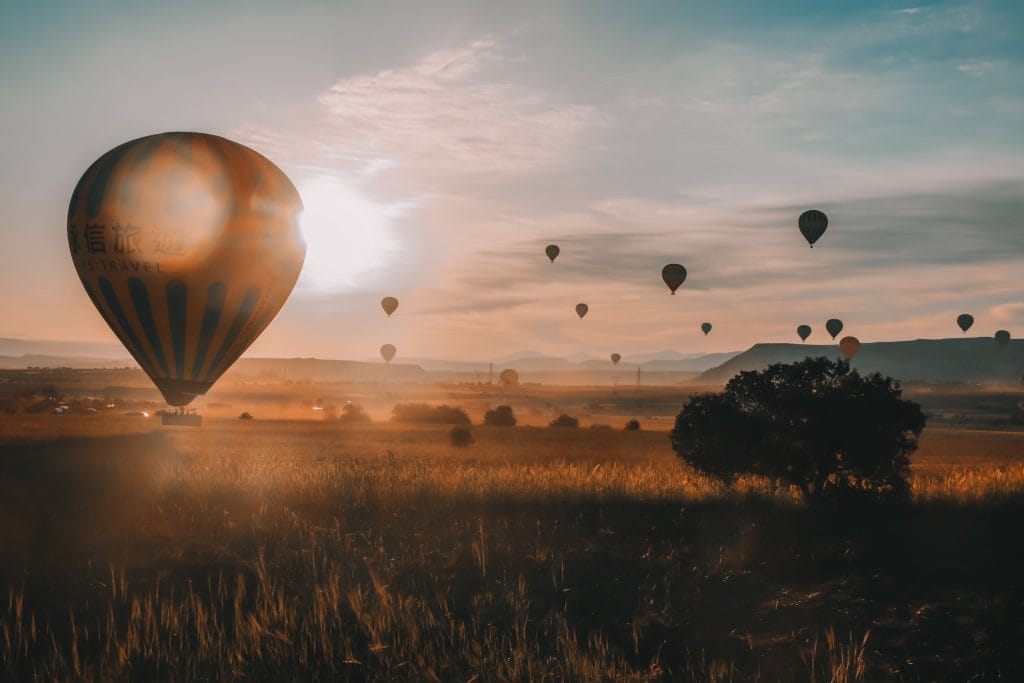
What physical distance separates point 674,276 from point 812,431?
49114 mm

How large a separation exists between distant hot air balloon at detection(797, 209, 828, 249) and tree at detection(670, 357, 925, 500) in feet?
124

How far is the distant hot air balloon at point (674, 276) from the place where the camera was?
219 feet

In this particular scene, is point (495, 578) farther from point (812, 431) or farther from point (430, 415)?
point (430, 415)

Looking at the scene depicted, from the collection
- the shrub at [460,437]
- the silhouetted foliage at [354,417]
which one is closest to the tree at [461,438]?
the shrub at [460,437]

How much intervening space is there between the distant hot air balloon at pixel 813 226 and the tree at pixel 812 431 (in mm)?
37917

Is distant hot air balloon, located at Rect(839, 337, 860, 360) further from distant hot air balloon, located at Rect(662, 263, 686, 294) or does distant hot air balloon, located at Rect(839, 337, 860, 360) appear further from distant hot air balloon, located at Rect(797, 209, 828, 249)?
distant hot air balloon, located at Rect(797, 209, 828, 249)

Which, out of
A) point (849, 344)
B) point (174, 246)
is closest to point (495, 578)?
point (174, 246)

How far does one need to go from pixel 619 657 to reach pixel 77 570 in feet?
28.1

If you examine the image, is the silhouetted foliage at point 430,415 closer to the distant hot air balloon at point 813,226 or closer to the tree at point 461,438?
the tree at point 461,438

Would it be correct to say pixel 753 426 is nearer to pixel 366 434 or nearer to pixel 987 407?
pixel 366 434

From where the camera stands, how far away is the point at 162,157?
72.9ft

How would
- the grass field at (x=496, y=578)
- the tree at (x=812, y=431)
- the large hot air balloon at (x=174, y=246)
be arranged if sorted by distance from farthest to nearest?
the large hot air balloon at (x=174, y=246)
the tree at (x=812, y=431)
the grass field at (x=496, y=578)

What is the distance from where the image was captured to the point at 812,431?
61.3ft

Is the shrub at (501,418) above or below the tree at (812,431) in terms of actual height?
below
